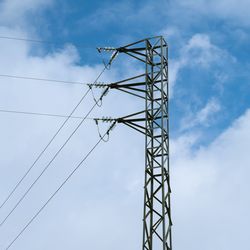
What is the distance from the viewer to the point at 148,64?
908 inches

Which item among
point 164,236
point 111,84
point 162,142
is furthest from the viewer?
point 111,84

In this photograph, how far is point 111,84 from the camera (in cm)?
2375

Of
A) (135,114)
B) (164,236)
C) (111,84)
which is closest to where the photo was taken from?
A: (164,236)

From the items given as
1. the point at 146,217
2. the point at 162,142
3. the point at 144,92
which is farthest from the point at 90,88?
the point at 146,217

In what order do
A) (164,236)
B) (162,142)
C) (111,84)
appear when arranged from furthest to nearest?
(111,84)
(162,142)
(164,236)

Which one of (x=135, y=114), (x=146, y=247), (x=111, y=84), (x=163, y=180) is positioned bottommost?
(x=146, y=247)

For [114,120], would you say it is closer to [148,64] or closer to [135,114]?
[135,114]

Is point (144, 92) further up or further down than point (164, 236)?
further up

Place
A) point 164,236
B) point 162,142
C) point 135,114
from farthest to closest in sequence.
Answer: point 135,114, point 162,142, point 164,236

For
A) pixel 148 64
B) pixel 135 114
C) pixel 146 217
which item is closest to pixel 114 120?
pixel 135 114

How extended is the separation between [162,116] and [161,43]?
3.60 m

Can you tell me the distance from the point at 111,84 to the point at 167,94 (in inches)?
109

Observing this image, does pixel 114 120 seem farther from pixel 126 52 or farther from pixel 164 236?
pixel 164 236

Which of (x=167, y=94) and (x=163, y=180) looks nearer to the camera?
(x=163, y=180)
